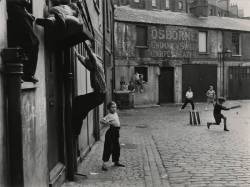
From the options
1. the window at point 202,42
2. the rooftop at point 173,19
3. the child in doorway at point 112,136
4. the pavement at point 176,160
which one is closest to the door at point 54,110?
the pavement at point 176,160

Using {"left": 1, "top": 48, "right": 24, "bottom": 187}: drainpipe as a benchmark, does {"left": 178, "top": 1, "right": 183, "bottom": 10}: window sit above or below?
above

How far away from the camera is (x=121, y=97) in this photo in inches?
1052

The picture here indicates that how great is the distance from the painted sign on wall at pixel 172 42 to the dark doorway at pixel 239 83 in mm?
4763

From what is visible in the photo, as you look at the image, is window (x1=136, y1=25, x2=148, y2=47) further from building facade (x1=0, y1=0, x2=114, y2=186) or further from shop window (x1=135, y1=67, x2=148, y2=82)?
building facade (x1=0, y1=0, x2=114, y2=186)

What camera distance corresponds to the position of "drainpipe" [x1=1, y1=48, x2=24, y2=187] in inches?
162

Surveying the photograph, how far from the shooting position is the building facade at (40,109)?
411cm

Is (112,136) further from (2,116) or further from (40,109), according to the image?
(2,116)

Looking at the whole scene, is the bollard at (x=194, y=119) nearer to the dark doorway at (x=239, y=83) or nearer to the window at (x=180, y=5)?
the dark doorway at (x=239, y=83)

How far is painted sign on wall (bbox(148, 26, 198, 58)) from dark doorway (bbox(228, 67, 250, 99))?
15.6 feet

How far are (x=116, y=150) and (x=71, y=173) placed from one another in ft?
5.16

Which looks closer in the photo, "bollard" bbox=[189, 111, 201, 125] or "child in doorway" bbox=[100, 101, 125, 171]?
"child in doorway" bbox=[100, 101, 125, 171]

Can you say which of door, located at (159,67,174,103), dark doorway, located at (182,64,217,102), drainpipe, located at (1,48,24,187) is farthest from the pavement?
dark doorway, located at (182,64,217,102)

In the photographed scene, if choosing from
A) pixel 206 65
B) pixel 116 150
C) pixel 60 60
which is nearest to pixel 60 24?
pixel 60 60

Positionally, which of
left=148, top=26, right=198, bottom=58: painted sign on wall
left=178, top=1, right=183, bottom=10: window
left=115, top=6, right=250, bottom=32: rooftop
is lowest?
left=148, top=26, right=198, bottom=58: painted sign on wall
